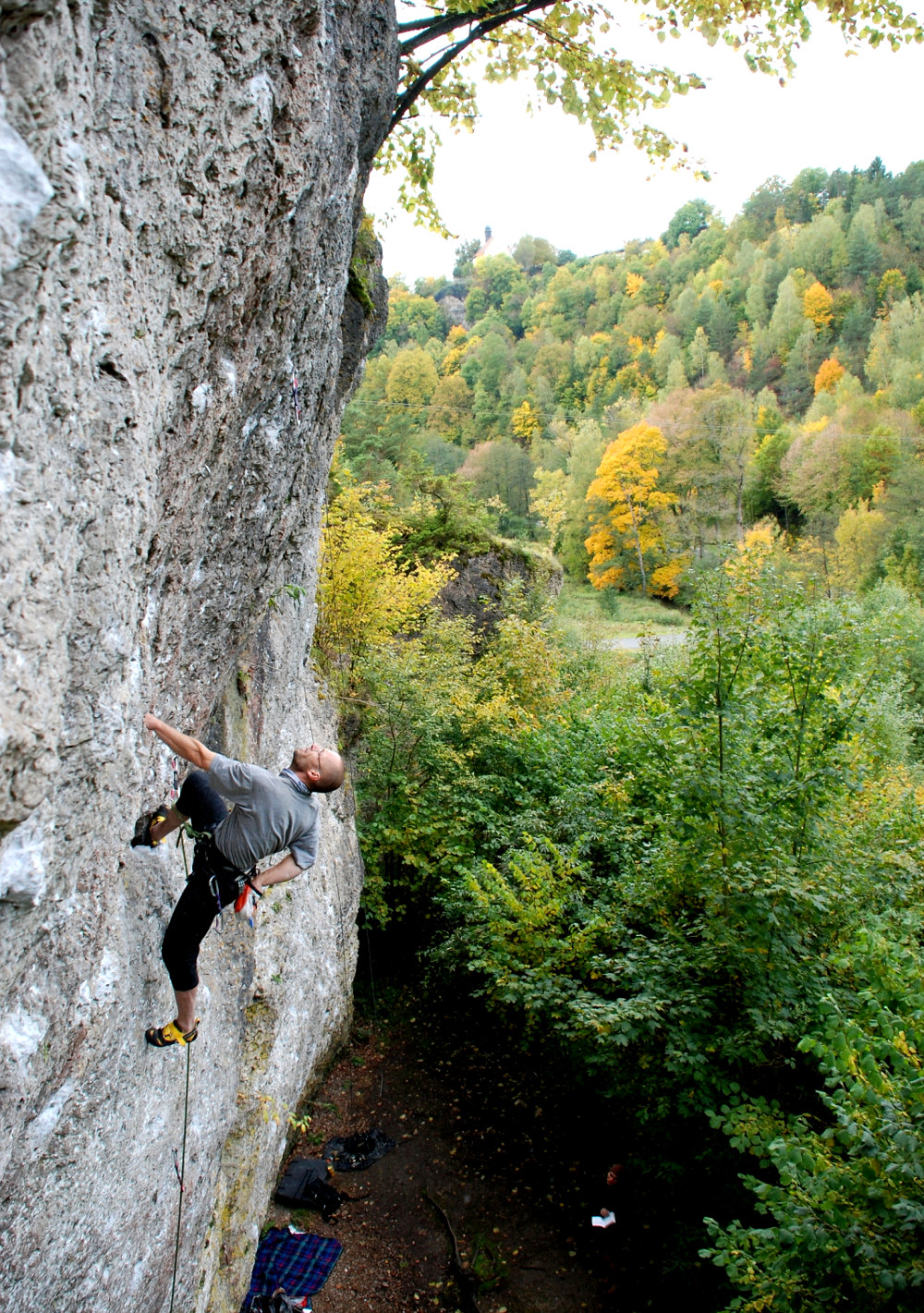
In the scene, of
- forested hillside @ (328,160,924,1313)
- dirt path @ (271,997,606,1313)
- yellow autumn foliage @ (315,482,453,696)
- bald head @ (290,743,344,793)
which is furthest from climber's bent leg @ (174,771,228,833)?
yellow autumn foliage @ (315,482,453,696)

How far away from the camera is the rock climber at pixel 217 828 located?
12.0 feet

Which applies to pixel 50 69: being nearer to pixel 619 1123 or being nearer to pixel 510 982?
pixel 510 982

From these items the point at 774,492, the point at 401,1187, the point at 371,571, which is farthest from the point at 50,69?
the point at 774,492

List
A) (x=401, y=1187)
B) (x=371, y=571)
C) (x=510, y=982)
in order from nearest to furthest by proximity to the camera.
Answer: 1. (x=510, y=982)
2. (x=401, y=1187)
3. (x=371, y=571)

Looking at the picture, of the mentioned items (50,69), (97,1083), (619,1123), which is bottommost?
(619,1123)

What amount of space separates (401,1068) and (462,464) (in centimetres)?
4498

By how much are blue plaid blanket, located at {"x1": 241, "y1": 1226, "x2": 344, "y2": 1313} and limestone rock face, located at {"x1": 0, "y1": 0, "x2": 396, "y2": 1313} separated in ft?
4.42

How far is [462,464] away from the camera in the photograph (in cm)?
5066

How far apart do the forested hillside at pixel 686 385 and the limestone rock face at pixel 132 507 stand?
391 centimetres

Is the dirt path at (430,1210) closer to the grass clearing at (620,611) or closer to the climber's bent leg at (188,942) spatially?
the climber's bent leg at (188,942)

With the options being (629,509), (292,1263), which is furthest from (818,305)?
(292,1263)

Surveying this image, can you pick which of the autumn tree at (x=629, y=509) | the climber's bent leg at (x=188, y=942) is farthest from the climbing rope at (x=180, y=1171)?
the autumn tree at (x=629, y=509)

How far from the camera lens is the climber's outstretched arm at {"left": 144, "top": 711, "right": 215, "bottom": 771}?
11.1 ft

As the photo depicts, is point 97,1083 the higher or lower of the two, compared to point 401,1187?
higher
